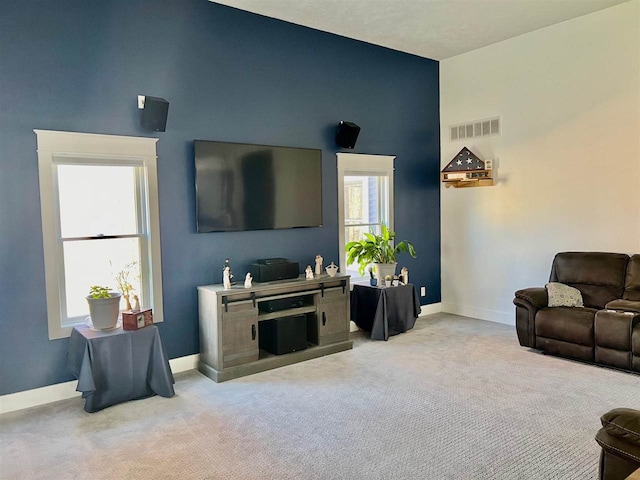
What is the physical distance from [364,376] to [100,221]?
263cm

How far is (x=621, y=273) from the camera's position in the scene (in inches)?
181

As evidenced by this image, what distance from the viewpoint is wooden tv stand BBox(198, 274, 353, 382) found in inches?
162

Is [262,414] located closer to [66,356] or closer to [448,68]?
[66,356]

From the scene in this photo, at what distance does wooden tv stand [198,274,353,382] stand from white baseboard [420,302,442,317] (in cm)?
182

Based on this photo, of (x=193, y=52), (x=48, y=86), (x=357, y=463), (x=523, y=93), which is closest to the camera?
(x=357, y=463)

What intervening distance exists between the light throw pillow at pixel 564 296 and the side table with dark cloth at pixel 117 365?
361 cm

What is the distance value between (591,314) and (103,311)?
416 centimetres

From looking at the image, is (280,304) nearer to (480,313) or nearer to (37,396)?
(37,396)

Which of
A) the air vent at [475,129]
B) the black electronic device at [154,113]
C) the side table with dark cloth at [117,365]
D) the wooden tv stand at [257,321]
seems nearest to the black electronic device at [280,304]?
the wooden tv stand at [257,321]

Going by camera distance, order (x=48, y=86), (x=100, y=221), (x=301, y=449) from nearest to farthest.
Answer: (x=301, y=449), (x=48, y=86), (x=100, y=221)

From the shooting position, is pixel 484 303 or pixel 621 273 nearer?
pixel 621 273

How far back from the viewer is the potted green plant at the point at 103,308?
11.9 feet

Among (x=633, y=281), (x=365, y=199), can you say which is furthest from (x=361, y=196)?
(x=633, y=281)

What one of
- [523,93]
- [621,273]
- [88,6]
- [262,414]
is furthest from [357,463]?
[523,93]
